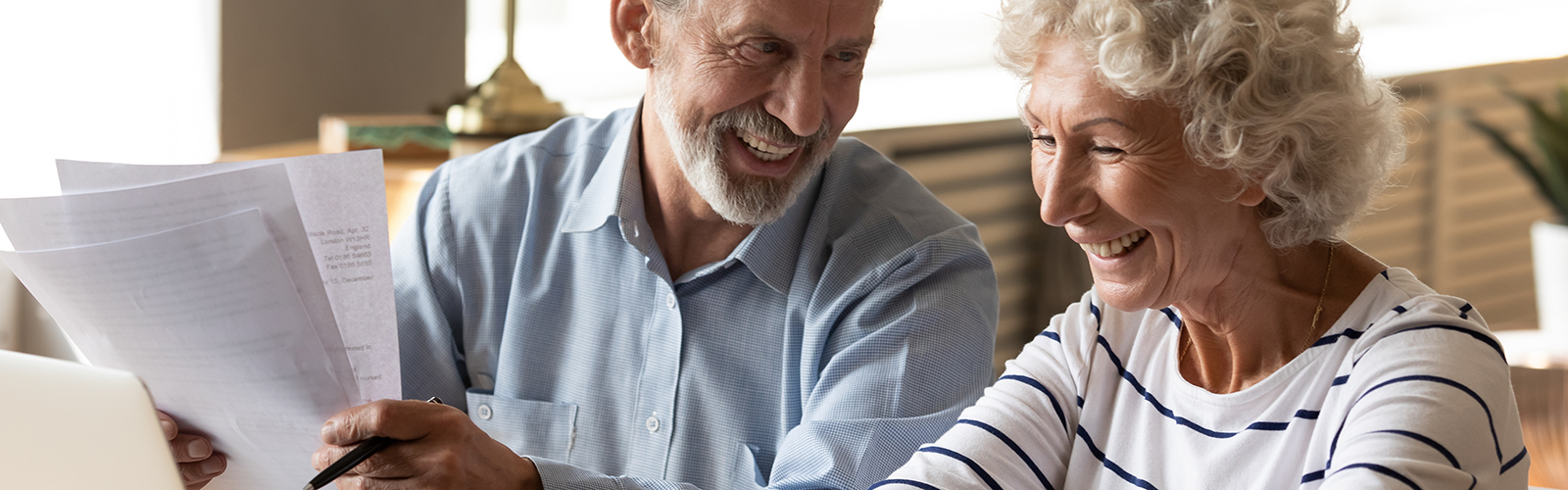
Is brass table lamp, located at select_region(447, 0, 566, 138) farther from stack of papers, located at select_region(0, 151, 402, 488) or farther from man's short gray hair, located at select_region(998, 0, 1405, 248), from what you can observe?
man's short gray hair, located at select_region(998, 0, 1405, 248)

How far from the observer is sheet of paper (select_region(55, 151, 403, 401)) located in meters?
0.96

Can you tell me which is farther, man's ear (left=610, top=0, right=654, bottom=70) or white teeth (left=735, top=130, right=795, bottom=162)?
man's ear (left=610, top=0, right=654, bottom=70)

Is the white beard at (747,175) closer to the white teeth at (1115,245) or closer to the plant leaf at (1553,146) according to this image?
the white teeth at (1115,245)

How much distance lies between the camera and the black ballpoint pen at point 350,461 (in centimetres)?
96

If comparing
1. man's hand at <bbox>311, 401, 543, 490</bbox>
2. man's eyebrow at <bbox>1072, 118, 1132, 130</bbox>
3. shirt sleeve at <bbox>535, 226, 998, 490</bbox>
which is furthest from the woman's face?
man's hand at <bbox>311, 401, 543, 490</bbox>

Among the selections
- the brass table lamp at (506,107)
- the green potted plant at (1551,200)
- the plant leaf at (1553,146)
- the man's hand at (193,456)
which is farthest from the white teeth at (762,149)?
the plant leaf at (1553,146)

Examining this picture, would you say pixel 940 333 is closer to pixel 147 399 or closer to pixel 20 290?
pixel 147 399

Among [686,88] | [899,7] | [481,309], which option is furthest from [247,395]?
[899,7]

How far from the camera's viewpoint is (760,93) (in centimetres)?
138

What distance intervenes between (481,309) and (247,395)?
49cm

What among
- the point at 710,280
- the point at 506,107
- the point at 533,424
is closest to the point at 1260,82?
the point at 710,280

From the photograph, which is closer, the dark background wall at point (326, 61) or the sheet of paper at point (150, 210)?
the sheet of paper at point (150, 210)

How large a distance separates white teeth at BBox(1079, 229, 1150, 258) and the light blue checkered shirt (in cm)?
30

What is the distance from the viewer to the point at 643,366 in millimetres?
1452
